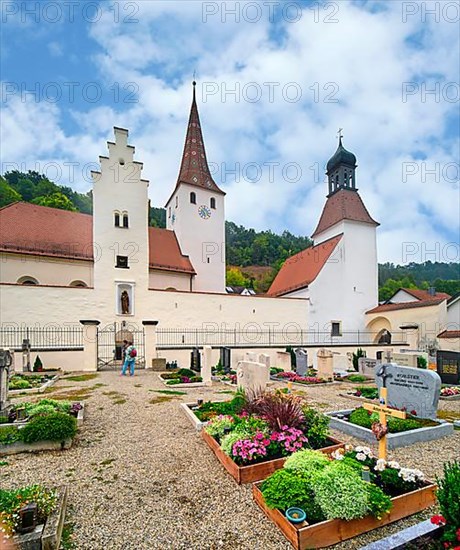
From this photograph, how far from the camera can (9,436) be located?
5.74 m

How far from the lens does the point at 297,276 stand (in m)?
34.6

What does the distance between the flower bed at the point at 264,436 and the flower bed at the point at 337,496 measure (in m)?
0.64

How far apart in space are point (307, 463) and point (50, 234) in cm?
2696

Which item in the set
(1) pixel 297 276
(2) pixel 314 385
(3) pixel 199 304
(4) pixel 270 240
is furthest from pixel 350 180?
(4) pixel 270 240

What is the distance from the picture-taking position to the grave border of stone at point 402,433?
5957 millimetres

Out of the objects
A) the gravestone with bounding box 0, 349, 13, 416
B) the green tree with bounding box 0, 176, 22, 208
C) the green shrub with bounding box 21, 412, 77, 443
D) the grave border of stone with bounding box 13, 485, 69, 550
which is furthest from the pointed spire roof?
the grave border of stone with bounding box 13, 485, 69, 550

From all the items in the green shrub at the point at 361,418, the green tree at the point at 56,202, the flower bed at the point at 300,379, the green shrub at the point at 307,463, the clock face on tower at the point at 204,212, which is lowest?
the flower bed at the point at 300,379

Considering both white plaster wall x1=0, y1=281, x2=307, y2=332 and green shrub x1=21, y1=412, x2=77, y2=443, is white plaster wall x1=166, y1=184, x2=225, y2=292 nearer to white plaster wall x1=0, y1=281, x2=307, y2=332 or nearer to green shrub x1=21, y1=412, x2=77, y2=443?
white plaster wall x1=0, y1=281, x2=307, y2=332

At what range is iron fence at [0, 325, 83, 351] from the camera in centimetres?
2050

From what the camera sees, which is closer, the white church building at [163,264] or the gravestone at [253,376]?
the gravestone at [253,376]

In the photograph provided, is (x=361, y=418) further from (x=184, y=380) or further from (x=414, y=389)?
(x=184, y=380)

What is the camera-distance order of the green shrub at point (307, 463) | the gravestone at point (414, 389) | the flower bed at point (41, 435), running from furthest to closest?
the gravestone at point (414, 389) < the flower bed at point (41, 435) < the green shrub at point (307, 463)

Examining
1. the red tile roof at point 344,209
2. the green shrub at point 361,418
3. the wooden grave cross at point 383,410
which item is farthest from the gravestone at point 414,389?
the red tile roof at point 344,209

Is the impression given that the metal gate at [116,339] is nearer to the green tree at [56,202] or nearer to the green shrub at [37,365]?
the green shrub at [37,365]
